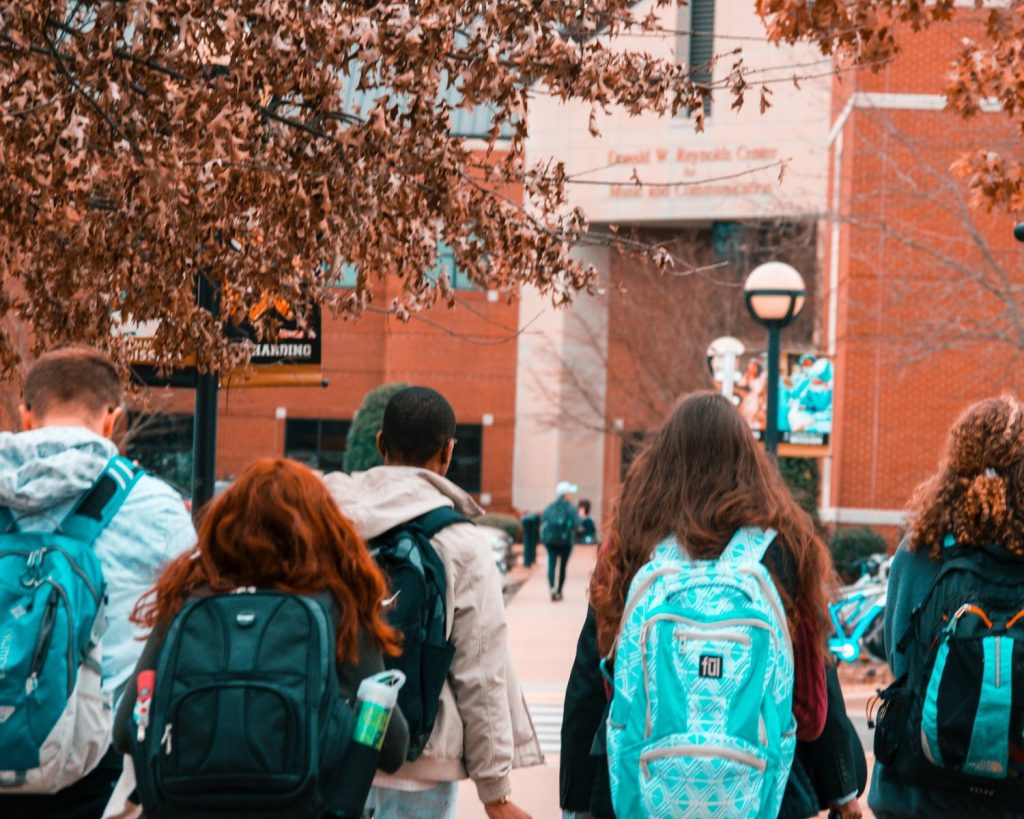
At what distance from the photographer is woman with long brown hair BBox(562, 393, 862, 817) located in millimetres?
4055

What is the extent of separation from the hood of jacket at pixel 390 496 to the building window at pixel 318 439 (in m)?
49.1

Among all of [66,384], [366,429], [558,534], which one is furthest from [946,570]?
[366,429]

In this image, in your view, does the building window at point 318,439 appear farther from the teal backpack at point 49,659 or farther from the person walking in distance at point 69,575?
the teal backpack at point 49,659

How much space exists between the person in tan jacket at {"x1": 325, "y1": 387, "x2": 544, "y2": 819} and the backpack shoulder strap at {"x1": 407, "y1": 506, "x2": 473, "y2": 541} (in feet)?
0.06

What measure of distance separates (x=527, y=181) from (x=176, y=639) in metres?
5.24

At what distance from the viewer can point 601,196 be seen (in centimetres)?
5122

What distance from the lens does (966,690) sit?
4.30 metres

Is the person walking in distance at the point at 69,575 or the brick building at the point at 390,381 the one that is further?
the brick building at the point at 390,381

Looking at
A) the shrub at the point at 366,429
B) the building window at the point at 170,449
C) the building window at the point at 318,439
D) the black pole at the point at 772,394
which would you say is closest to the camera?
the black pole at the point at 772,394

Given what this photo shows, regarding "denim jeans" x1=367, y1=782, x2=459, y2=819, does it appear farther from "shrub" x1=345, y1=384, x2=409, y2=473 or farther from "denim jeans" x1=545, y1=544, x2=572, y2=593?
"shrub" x1=345, y1=384, x2=409, y2=473

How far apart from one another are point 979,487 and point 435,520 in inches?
62.1

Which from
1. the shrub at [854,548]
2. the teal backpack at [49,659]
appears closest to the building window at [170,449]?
the shrub at [854,548]

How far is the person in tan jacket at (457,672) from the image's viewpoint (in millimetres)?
4414

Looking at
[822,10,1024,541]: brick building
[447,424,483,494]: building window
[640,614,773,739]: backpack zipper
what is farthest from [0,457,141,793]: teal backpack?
[447,424,483,494]: building window
